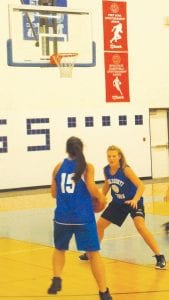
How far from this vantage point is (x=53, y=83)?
19328mm

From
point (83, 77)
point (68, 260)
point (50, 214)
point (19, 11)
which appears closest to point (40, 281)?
point (68, 260)

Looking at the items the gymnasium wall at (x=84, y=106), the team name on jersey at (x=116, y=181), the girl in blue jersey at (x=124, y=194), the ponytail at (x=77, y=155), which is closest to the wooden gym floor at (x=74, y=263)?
the girl in blue jersey at (x=124, y=194)

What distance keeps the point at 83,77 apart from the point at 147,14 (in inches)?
131

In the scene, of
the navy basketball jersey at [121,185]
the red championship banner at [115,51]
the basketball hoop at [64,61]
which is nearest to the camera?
the navy basketball jersey at [121,185]

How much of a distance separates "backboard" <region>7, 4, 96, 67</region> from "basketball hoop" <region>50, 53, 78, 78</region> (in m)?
0.19

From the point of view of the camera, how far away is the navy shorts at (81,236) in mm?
6094

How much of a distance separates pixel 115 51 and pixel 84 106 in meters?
2.18

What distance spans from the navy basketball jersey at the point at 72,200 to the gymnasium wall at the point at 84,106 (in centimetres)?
1247

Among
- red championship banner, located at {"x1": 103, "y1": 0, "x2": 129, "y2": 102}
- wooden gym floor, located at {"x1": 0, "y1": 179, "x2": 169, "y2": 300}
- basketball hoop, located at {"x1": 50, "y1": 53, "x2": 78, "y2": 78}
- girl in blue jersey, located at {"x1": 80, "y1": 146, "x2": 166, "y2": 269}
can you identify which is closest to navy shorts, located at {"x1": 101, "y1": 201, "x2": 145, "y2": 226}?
girl in blue jersey, located at {"x1": 80, "y1": 146, "x2": 166, "y2": 269}

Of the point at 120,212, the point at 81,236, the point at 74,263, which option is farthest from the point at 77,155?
the point at 74,263

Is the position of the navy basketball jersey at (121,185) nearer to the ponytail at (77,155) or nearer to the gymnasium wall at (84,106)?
the ponytail at (77,155)

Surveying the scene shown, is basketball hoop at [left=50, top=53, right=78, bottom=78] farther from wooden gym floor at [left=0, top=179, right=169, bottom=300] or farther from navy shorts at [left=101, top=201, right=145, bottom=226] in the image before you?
navy shorts at [left=101, top=201, right=145, bottom=226]

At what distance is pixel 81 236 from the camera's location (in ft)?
20.1

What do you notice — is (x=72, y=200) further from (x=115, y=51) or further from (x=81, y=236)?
(x=115, y=51)
